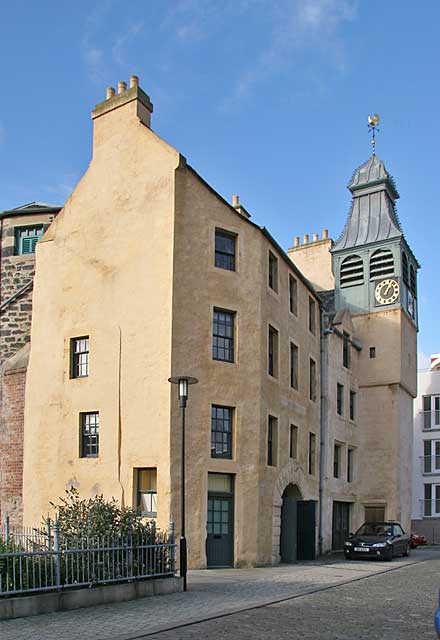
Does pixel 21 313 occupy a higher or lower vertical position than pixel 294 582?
higher

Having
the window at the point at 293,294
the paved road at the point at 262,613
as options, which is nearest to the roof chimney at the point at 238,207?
the window at the point at 293,294

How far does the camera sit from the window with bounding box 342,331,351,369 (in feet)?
109

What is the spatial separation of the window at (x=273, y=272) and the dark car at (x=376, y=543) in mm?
9255

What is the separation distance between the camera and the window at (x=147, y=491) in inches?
796

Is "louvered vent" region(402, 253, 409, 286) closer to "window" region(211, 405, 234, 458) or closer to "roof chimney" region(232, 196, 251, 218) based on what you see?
"roof chimney" region(232, 196, 251, 218)

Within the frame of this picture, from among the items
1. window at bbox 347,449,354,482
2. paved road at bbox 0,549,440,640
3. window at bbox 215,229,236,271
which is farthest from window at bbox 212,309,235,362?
window at bbox 347,449,354,482

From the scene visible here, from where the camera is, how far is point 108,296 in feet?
72.7

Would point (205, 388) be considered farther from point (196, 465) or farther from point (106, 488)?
point (106, 488)

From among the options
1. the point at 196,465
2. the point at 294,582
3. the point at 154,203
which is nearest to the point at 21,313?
the point at 154,203

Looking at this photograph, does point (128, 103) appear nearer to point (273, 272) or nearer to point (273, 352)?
point (273, 272)

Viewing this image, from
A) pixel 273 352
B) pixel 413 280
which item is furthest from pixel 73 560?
pixel 413 280

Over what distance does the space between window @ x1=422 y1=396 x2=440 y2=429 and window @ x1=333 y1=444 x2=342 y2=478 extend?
17892mm

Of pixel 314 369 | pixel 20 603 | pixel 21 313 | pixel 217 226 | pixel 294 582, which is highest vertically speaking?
pixel 217 226

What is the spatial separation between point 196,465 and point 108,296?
568cm
